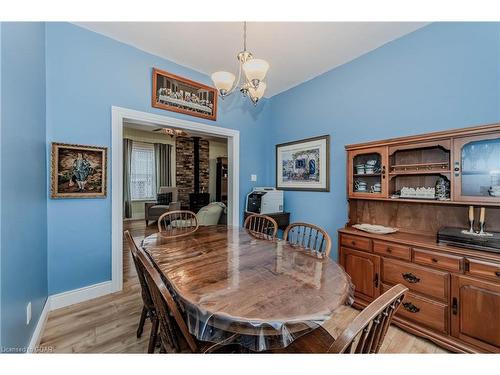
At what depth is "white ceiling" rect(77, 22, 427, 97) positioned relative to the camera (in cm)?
204

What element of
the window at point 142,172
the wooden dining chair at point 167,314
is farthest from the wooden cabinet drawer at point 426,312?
the window at point 142,172

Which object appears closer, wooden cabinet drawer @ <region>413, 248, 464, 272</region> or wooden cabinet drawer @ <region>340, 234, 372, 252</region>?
wooden cabinet drawer @ <region>413, 248, 464, 272</region>

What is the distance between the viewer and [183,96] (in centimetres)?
279

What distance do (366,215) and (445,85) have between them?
4.53ft

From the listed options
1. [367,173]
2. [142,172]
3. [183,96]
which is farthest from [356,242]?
[142,172]

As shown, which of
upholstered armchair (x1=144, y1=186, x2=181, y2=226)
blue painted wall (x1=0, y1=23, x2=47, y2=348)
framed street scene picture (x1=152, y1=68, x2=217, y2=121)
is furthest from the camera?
upholstered armchair (x1=144, y1=186, x2=181, y2=226)

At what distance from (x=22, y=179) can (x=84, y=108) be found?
111cm

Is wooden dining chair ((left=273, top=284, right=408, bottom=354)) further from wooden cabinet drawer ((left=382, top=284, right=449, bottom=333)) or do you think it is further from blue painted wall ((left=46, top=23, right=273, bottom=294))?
blue painted wall ((left=46, top=23, right=273, bottom=294))

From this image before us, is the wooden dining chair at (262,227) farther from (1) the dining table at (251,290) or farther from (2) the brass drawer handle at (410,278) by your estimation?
(2) the brass drawer handle at (410,278)

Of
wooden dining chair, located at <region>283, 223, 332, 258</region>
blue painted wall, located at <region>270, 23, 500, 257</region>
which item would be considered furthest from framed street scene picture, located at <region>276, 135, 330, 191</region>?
wooden dining chair, located at <region>283, 223, 332, 258</region>

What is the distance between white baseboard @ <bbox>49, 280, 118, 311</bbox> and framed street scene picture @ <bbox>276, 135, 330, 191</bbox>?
2.62m

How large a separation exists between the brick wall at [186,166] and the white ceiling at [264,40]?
170 inches

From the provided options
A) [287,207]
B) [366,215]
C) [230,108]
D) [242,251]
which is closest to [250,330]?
[242,251]

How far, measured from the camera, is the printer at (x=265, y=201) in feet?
10.2
